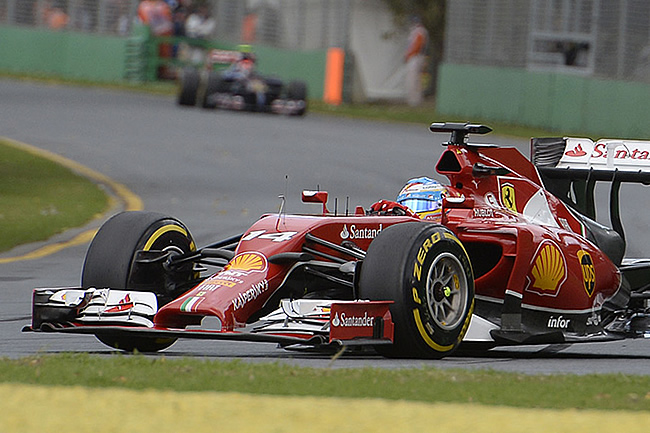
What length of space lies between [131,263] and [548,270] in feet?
8.34

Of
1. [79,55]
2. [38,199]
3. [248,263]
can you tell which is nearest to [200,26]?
[79,55]

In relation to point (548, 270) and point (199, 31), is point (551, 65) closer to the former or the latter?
point (199, 31)

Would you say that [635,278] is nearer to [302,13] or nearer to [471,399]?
[471,399]

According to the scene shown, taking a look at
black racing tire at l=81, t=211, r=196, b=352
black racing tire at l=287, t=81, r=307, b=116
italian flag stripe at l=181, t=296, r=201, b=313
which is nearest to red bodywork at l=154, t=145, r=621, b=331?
italian flag stripe at l=181, t=296, r=201, b=313

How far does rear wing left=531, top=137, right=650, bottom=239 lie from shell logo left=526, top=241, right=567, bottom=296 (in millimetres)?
1528

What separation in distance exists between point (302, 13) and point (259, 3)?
7.40 feet

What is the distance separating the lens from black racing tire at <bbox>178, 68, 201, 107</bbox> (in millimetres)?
29750

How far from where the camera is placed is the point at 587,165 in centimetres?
986

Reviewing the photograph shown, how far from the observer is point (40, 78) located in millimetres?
38062

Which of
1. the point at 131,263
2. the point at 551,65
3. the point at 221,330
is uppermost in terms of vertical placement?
the point at 551,65

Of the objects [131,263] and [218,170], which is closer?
[131,263]

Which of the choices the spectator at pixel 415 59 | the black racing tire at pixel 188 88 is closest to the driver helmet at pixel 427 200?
the black racing tire at pixel 188 88

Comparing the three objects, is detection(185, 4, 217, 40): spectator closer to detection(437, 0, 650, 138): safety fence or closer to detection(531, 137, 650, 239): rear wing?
detection(437, 0, 650, 138): safety fence

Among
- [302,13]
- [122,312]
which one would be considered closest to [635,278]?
[122,312]
